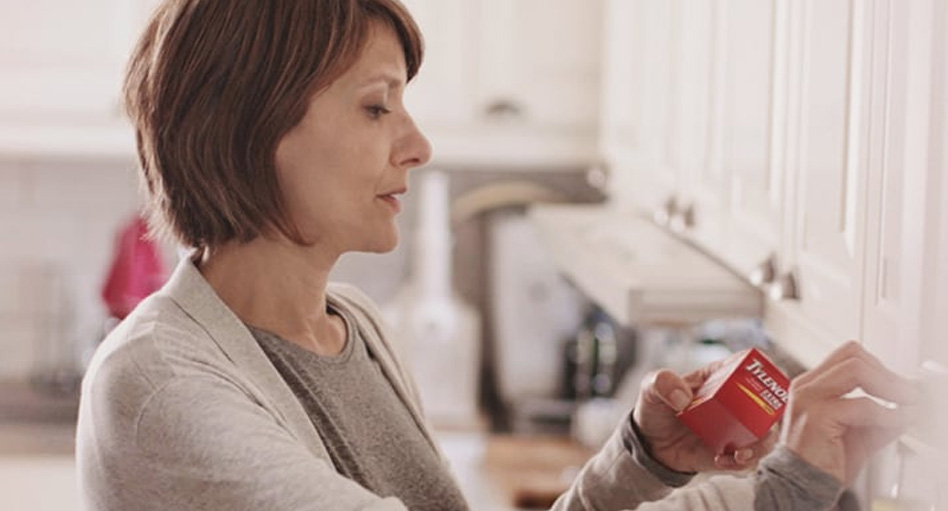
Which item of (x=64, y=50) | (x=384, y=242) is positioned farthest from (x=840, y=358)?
(x=64, y=50)

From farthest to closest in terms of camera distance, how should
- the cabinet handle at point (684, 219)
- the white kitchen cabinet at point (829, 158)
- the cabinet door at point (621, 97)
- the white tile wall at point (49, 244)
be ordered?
1. the white tile wall at point (49, 244)
2. the cabinet door at point (621, 97)
3. the cabinet handle at point (684, 219)
4. the white kitchen cabinet at point (829, 158)

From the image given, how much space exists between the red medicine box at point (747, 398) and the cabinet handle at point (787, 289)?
21.1 inches

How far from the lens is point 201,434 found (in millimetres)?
1176

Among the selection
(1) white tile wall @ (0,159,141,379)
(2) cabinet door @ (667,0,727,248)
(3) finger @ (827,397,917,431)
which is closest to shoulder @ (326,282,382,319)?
(3) finger @ (827,397,917,431)

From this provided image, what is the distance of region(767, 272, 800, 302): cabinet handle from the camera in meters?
1.80

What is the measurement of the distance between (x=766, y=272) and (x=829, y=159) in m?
0.29

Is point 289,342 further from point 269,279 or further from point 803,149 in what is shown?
point 803,149

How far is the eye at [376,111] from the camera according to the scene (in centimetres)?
135

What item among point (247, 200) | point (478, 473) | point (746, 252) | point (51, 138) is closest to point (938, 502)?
point (247, 200)

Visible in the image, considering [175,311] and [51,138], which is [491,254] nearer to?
[51,138]

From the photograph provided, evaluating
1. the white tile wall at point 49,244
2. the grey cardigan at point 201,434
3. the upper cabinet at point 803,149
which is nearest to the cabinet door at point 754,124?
the upper cabinet at point 803,149

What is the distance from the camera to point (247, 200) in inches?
53.3

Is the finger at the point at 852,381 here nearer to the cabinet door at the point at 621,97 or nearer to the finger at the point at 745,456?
the finger at the point at 745,456

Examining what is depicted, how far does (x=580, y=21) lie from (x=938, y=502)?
211 cm
